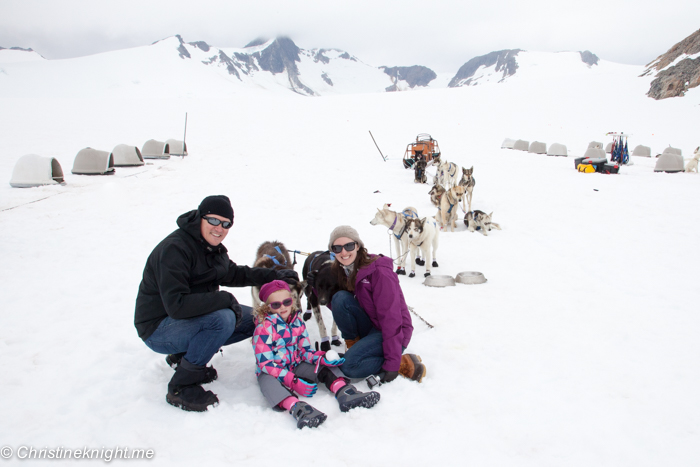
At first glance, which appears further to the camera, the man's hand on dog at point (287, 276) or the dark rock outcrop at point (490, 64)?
the dark rock outcrop at point (490, 64)

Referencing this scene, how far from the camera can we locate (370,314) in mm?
3271

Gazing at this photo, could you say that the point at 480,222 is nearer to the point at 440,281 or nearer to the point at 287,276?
the point at 440,281

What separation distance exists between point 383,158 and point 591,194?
885cm

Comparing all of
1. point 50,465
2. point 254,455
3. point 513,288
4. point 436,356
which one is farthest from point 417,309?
point 50,465

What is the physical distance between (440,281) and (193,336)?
3784mm

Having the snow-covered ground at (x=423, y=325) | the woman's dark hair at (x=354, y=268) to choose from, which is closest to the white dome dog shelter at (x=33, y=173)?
the snow-covered ground at (x=423, y=325)

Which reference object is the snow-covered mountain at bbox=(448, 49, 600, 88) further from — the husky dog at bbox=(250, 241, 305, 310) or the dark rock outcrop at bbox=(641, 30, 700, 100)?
the husky dog at bbox=(250, 241, 305, 310)

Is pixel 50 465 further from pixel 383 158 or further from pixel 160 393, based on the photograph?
pixel 383 158

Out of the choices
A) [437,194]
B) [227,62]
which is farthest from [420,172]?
[227,62]

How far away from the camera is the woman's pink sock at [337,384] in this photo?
284cm

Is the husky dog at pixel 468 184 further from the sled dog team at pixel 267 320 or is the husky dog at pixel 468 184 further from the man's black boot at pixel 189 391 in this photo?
the man's black boot at pixel 189 391

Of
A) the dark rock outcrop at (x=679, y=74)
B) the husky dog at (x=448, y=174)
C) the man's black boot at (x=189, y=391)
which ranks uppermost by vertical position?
the dark rock outcrop at (x=679, y=74)

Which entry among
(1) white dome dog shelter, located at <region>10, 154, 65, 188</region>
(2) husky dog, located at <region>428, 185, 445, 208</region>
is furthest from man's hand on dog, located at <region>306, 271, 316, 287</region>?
(1) white dome dog shelter, located at <region>10, 154, 65, 188</region>

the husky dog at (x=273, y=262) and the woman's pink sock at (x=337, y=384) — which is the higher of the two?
the husky dog at (x=273, y=262)
